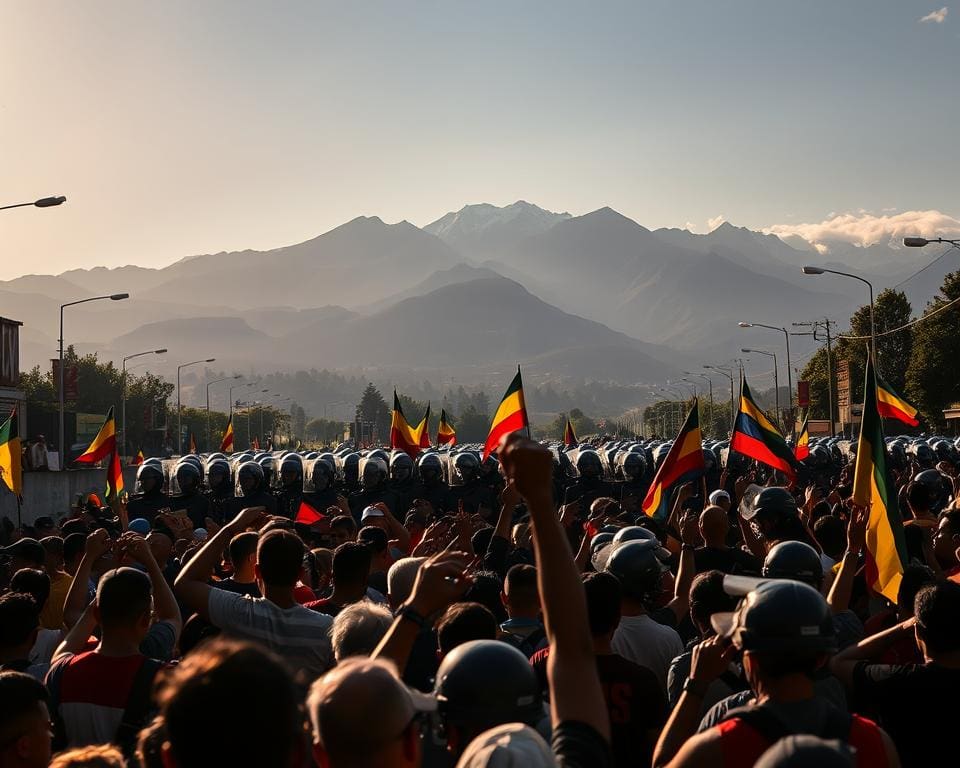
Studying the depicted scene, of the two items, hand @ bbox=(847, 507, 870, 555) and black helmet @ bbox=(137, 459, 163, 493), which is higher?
hand @ bbox=(847, 507, 870, 555)

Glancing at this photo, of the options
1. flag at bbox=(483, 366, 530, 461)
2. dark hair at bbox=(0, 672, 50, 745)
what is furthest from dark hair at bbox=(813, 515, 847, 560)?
flag at bbox=(483, 366, 530, 461)

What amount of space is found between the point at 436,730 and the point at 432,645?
2.05 m

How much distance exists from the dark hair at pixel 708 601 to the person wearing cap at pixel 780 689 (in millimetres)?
1630

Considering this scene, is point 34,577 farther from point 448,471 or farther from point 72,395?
point 72,395

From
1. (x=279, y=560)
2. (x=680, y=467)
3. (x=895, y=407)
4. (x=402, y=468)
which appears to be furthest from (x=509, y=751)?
(x=402, y=468)

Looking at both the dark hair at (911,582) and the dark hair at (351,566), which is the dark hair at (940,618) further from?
the dark hair at (351,566)

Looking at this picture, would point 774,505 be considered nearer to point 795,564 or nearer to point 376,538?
point 376,538

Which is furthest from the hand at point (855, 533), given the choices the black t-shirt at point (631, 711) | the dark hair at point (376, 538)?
the dark hair at point (376, 538)

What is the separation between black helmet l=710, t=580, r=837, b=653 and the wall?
24734 millimetres

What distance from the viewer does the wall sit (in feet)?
90.3

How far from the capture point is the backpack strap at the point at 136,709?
4508 mm

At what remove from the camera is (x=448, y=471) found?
83.3ft

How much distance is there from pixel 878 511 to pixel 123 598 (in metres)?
4.16

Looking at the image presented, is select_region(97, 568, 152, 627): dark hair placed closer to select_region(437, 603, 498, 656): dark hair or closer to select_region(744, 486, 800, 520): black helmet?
select_region(437, 603, 498, 656): dark hair
